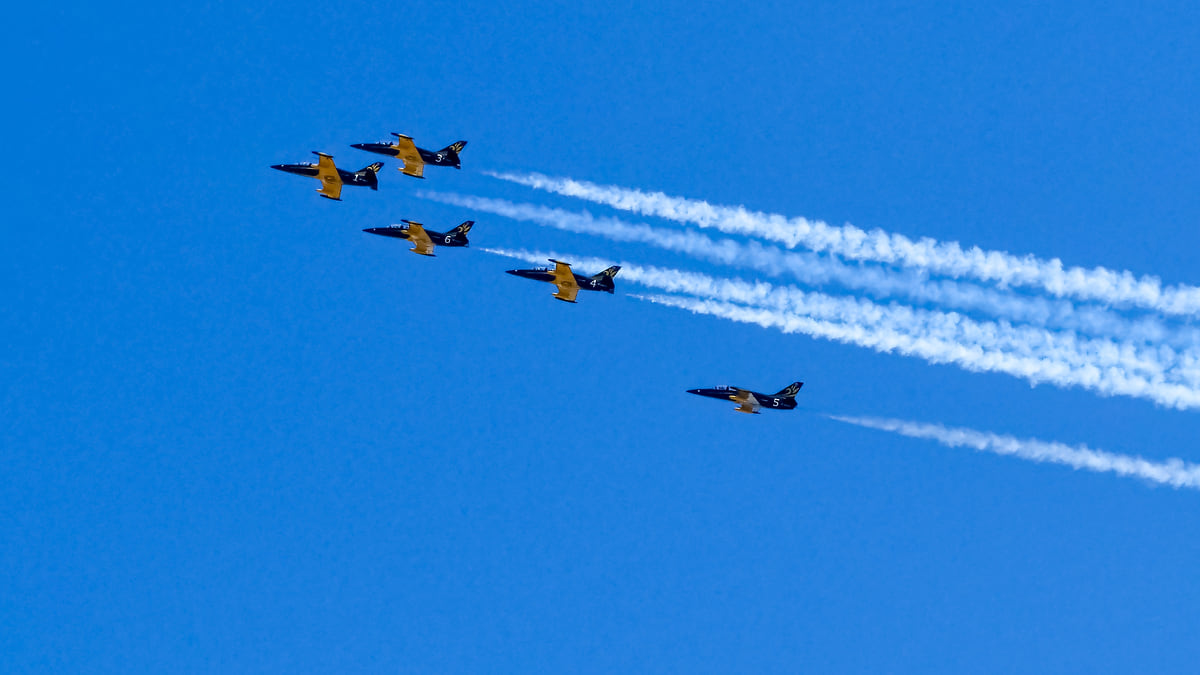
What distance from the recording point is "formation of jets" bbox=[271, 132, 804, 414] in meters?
95.8

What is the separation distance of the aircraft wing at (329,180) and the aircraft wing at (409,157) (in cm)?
409

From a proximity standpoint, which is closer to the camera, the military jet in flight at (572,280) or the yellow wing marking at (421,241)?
the military jet in flight at (572,280)

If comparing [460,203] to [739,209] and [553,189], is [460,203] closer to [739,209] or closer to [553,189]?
[553,189]

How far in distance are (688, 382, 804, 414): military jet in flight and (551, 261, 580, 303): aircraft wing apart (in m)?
9.52

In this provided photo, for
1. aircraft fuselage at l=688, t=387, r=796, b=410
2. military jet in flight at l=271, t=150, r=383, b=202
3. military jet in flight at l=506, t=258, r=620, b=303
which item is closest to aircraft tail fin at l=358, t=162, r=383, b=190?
military jet in flight at l=271, t=150, r=383, b=202

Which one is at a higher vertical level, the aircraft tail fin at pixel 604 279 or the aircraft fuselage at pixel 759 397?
the aircraft tail fin at pixel 604 279

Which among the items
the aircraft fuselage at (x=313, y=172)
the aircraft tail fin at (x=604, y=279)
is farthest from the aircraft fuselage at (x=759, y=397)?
the aircraft fuselage at (x=313, y=172)

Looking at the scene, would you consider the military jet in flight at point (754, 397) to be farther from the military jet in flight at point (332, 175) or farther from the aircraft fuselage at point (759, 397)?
the military jet in flight at point (332, 175)

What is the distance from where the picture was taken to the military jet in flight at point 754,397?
9619 cm

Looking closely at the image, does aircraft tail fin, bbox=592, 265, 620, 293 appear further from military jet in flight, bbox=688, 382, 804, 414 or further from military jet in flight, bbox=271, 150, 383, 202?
military jet in flight, bbox=271, 150, 383, 202

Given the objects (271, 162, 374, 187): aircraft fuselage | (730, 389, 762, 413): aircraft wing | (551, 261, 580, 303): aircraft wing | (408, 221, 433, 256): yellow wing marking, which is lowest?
(730, 389, 762, 413): aircraft wing

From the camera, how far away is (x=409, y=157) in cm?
10025

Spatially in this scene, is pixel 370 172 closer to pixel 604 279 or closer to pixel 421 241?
pixel 421 241

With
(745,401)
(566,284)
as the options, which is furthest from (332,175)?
(745,401)
